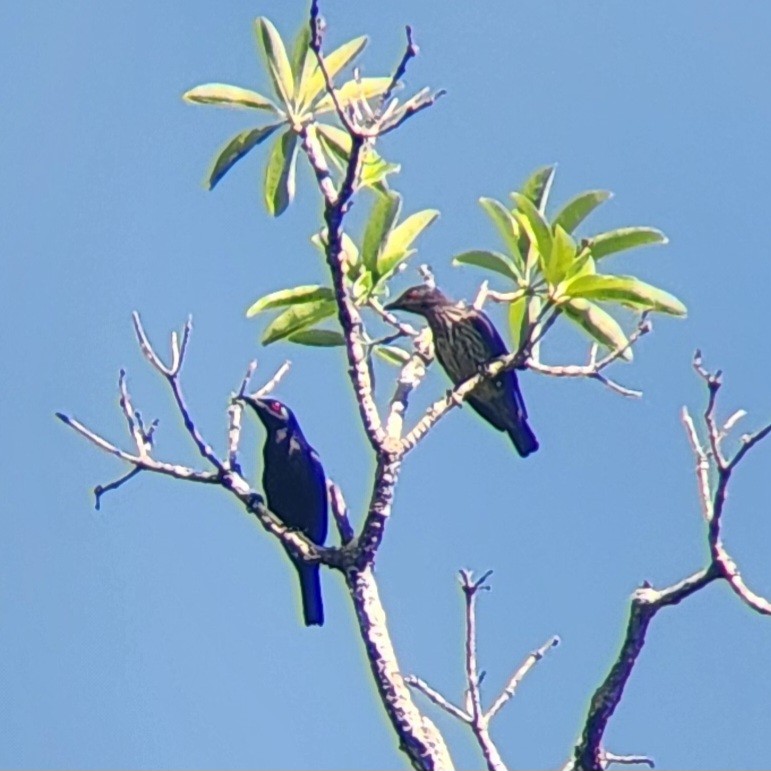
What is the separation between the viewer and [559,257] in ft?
16.9

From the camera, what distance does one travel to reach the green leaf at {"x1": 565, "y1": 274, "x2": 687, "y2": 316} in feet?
16.9

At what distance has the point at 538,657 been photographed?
464cm

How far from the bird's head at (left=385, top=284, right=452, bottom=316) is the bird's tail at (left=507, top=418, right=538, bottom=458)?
0.88 m

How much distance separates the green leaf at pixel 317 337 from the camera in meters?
5.77

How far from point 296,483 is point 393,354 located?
152 centimetres

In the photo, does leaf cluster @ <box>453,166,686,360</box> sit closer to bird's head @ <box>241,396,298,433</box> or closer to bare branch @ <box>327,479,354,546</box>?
bare branch @ <box>327,479,354,546</box>

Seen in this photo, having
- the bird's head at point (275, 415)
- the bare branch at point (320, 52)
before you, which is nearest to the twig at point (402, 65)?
the bare branch at point (320, 52)

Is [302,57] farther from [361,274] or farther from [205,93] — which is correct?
[361,274]

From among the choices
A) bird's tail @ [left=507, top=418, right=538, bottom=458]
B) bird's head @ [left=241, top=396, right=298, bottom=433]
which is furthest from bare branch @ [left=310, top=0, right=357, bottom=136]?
bird's tail @ [left=507, top=418, right=538, bottom=458]

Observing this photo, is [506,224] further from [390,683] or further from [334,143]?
[390,683]

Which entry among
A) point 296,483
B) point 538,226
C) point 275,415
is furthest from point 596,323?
point 275,415

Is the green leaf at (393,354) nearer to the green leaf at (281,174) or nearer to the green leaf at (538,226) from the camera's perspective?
the green leaf at (281,174)

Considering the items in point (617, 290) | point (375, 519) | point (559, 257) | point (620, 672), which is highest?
point (559, 257)

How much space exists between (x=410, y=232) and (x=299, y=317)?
2.03 feet
